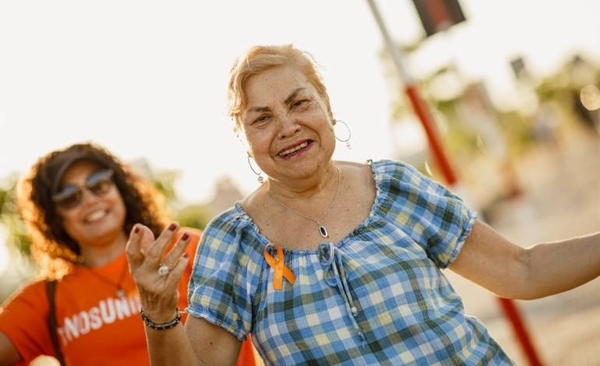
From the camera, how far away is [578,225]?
12.9 metres

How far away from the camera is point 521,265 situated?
2.78 metres

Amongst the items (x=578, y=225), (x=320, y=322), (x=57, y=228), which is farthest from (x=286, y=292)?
(x=578, y=225)

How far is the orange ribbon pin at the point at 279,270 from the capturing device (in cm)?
250

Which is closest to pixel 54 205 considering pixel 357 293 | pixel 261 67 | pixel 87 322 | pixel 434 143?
pixel 87 322

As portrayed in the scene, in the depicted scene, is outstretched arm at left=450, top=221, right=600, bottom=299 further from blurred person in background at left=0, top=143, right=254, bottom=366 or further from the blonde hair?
blurred person in background at left=0, top=143, right=254, bottom=366

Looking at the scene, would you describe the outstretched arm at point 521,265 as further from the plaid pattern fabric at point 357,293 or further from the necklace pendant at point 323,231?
the necklace pendant at point 323,231

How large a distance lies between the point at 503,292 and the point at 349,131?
2.54 ft

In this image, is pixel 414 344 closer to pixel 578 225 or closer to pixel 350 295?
pixel 350 295

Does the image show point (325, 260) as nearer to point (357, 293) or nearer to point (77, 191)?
point (357, 293)

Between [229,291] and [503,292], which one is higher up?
[229,291]

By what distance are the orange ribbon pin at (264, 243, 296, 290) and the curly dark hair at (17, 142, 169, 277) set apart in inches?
51.1

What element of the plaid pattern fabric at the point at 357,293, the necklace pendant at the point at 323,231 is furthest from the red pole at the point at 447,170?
the necklace pendant at the point at 323,231

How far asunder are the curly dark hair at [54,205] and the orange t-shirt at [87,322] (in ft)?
0.57

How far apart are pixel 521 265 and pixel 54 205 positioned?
2.00 m
